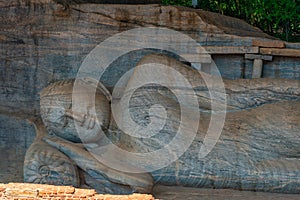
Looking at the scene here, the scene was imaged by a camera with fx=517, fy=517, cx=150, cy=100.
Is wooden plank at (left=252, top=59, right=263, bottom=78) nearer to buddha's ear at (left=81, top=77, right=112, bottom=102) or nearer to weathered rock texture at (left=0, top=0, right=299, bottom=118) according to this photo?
weathered rock texture at (left=0, top=0, right=299, bottom=118)

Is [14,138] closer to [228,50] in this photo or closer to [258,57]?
[228,50]

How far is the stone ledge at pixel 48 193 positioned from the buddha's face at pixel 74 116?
0.79 metres

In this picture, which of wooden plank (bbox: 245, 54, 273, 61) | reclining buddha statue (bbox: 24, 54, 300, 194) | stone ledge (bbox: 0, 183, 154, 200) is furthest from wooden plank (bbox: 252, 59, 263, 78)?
stone ledge (bbox: 0, 183, 154, 200)

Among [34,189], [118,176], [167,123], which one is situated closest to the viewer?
[34,189]

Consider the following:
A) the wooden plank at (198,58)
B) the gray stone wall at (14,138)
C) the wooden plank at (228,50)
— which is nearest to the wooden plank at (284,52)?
the wooden plank at (228,50)

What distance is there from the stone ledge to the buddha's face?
795 millimetres

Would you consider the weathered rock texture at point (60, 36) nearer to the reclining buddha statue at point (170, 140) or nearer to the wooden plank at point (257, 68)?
the wooden plank at point (257, 68)

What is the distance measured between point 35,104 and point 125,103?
976 millimetres

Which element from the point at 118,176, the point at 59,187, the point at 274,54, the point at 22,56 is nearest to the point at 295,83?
the point at 274,54

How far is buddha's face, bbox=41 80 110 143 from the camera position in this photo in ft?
13.4

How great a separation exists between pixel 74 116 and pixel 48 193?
883 millimetres

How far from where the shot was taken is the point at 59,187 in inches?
132

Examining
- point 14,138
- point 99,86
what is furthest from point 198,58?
point 14,138

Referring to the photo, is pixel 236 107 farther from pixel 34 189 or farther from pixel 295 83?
pixel 34 189
